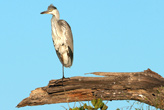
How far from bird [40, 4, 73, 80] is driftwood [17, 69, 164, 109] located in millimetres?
1435

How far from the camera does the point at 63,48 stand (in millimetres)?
8789

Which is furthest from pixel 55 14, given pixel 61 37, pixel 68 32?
pixel 61 37

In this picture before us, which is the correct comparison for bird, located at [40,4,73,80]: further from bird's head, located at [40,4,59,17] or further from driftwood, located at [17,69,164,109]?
driftwood, located at [17,69,164,109]

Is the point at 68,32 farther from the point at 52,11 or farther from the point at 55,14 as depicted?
the point at 52,11

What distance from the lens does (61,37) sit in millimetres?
8758

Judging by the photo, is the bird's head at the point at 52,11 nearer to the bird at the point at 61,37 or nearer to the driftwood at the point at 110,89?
the bird at the point at 61,37

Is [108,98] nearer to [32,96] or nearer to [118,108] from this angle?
[118,108]

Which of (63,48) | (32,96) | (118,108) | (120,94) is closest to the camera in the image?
(118,108)

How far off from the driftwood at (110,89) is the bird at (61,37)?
1.43 metres

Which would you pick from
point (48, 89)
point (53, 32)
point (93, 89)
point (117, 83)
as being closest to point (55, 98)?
point (48, 89)

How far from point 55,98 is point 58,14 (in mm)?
3075

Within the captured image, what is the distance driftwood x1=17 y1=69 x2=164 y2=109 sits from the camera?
24.1 feet

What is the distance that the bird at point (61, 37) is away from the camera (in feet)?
28.8

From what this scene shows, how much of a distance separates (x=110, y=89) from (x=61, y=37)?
2431 millimetres
